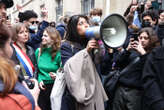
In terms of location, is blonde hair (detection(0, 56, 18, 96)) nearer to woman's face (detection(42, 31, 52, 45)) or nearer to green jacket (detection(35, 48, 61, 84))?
green jacket (detection(35, 48, 61, 84))

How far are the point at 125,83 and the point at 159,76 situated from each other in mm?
503

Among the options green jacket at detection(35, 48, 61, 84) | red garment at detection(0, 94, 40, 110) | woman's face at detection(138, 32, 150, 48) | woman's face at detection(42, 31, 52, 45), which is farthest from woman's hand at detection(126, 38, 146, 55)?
red garment at detection(0, 94, 40, 110)

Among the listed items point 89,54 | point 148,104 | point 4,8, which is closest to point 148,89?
point 148,104

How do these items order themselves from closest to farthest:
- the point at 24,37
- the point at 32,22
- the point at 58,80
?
1. the point at 58,80
2. the point at 24,37
3. the point at 32,22

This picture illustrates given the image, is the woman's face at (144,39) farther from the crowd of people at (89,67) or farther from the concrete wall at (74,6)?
the concrete wall at (74,6)

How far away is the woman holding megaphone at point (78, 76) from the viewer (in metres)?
2.20

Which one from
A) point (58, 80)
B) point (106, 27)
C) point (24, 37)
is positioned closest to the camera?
point (106, 27)

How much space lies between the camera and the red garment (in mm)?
1173

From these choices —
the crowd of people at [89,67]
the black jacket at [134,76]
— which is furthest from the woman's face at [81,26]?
the black jacket at [134,76]

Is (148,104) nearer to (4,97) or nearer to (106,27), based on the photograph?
(106,27)

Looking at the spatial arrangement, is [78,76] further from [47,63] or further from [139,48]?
[47,63]

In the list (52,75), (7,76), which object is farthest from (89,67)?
(7,76)

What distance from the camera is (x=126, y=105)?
2543mm

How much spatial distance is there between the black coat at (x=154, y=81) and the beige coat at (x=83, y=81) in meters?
0.49
